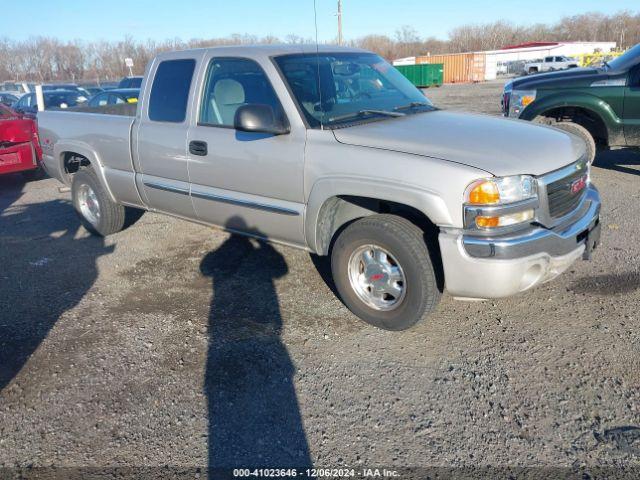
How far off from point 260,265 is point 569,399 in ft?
9.78

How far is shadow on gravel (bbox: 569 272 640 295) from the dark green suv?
322 cm

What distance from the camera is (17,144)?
8945 mm

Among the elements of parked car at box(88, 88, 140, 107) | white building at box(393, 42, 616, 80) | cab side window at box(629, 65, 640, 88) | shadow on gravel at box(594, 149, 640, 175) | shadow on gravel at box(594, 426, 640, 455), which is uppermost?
white building at box(393, 42, 616, 80)

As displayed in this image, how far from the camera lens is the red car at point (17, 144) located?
8.77 meters

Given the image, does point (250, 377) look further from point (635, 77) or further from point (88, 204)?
point (635, 77)

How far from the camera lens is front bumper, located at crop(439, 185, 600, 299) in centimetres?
310

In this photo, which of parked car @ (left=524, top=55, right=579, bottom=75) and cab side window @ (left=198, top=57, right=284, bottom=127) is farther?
parked car @ (left=524, top=55, right=579, bottom=75)

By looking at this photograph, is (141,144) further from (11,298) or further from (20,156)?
(20,156)

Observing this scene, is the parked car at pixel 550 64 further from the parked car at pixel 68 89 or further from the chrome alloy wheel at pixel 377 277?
the chrome alloy wheel at pixel 377 277

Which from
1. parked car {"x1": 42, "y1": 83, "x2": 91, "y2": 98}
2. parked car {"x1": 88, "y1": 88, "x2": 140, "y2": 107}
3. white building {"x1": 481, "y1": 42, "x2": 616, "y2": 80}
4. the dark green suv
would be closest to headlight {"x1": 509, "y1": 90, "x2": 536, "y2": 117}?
the dark green suv

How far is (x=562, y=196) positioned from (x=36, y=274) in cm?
472

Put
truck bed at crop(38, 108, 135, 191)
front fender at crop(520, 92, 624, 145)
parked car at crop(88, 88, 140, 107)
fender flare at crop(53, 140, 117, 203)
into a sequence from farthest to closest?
parked car at crop(88, 88, 140, 107)
front fender at crop(520, 92, 624, 145)
fender flare at crop(53, 140, 117, 203)
truck bed at crop(38, 108, 135, 191)

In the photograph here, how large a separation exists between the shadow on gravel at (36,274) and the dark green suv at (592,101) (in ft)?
20.3

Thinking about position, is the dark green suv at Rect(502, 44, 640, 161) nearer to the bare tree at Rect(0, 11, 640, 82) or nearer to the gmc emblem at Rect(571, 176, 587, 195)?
the gmc emblem at Rect(571, 176, 587, 195)
